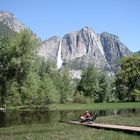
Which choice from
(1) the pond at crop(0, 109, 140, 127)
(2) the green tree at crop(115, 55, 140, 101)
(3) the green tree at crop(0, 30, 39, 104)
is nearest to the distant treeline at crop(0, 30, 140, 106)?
(3) the green tree at crop(0, 30, 39, 104)

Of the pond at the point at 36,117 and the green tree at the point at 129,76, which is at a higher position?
the green tree at the point at 129,76

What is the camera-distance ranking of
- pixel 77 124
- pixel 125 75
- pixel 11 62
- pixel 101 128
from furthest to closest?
1. pixel 125 75
2. pixel 11 62
3. pixel 77 124
4. pixel 101 128

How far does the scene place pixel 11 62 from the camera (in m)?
82.5

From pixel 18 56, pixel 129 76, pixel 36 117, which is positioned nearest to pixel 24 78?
pixel 18 56

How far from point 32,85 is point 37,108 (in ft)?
27.6

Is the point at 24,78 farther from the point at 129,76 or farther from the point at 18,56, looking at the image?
the point at 129,76

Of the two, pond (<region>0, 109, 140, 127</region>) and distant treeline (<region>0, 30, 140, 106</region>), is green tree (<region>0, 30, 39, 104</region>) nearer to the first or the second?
distant treeline (<region>0, 30, 140, 106</region>)

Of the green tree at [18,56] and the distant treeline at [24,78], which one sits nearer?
the green tree at [18,56]

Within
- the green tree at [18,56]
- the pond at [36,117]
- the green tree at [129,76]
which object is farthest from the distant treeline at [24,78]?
the pond at [36,117]

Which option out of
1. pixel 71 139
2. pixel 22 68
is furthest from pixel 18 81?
pixel 71 139

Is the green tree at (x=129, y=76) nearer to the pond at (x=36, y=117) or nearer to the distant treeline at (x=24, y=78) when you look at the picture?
the distant treeline at (x=24, y=78)

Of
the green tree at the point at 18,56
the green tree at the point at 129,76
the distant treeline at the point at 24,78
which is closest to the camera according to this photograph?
the green tree at the point at 18,56

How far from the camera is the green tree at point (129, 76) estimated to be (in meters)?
128

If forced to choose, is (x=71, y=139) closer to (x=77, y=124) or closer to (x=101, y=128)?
(x=101, y=128)
